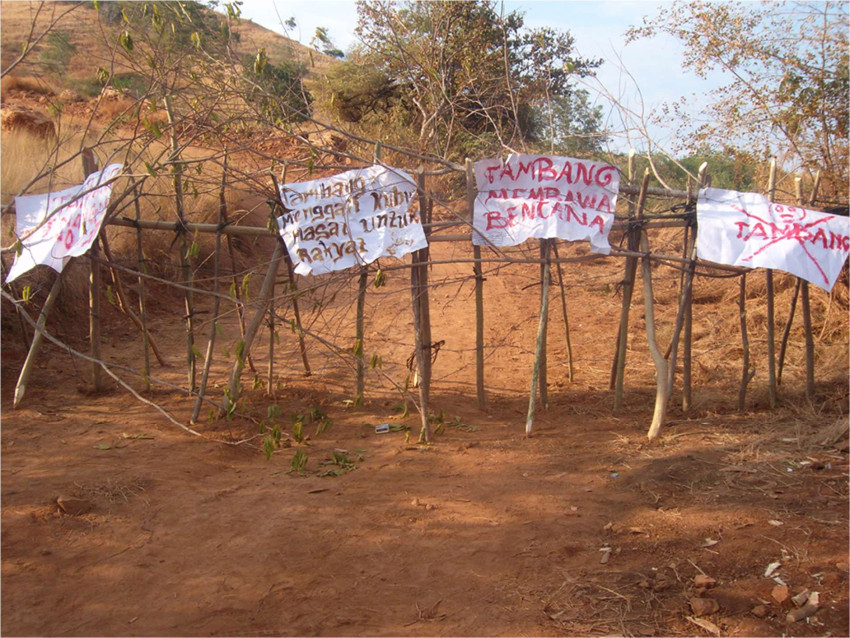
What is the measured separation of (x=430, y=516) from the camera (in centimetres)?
357

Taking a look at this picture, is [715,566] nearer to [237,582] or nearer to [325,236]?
[237,582]

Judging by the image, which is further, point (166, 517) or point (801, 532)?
point (166, 517)

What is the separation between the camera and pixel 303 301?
7.37 m

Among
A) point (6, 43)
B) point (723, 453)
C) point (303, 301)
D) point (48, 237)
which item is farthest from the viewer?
point (6, 43)

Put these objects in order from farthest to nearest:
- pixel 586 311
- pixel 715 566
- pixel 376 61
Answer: pixel 376 61
pixel 586 311
pixel 715 566

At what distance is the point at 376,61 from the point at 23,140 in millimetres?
6774

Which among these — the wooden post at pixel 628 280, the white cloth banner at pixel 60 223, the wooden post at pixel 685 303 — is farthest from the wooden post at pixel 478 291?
the white cloth banner at pixel 60 223

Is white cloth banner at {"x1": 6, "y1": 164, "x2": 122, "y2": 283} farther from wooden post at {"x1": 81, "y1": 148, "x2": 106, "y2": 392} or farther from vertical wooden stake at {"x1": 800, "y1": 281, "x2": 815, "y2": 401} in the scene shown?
vertical wooden stake at {"x1": 800, "y1": 281, "x2": 815, "y2": 401}

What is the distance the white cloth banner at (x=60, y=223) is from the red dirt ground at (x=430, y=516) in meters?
1.12

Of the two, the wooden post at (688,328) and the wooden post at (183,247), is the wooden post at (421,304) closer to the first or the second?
the wooden post at (183,247)

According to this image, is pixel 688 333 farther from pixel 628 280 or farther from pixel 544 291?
pixel 544 291

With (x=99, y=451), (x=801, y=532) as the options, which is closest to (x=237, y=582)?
(x=99, y=451)

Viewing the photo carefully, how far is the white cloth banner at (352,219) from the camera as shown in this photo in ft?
14.1

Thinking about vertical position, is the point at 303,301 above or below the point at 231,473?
above
